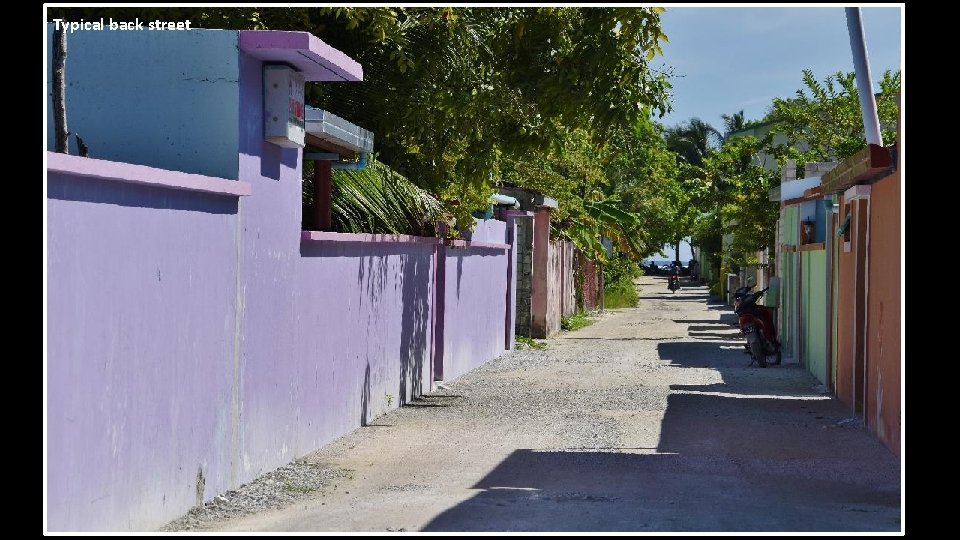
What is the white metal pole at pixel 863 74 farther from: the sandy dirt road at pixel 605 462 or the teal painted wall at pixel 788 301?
the teal painted wall at pixel 788 301

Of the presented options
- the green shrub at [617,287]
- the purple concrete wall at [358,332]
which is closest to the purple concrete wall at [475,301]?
the purple concrete wall at [358,332]

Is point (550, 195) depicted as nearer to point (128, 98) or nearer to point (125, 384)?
point (128, 98)

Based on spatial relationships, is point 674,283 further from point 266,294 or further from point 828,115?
point 266,294

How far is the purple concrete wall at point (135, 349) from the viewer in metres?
6.54

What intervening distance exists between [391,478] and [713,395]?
23.1 ft

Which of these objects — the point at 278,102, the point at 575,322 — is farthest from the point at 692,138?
the point at 278,102

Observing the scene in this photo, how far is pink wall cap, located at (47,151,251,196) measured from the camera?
646 cm

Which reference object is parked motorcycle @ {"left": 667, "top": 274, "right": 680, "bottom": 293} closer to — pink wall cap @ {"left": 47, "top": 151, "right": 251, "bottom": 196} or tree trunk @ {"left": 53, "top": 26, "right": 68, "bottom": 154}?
pink wall cap @ {"left": 47, "top": 151, "right": 251, "bottom": 196}

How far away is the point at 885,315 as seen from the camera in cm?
1186

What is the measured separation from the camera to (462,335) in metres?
19.2

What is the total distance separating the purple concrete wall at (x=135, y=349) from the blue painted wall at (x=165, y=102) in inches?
18.3

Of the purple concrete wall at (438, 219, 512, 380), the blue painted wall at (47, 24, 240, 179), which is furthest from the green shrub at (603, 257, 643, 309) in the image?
the blue painted wall at (47, 24, 240, 179)

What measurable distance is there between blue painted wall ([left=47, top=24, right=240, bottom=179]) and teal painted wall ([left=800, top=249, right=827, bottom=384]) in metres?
10.2

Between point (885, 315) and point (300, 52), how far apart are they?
5552 millimetres
